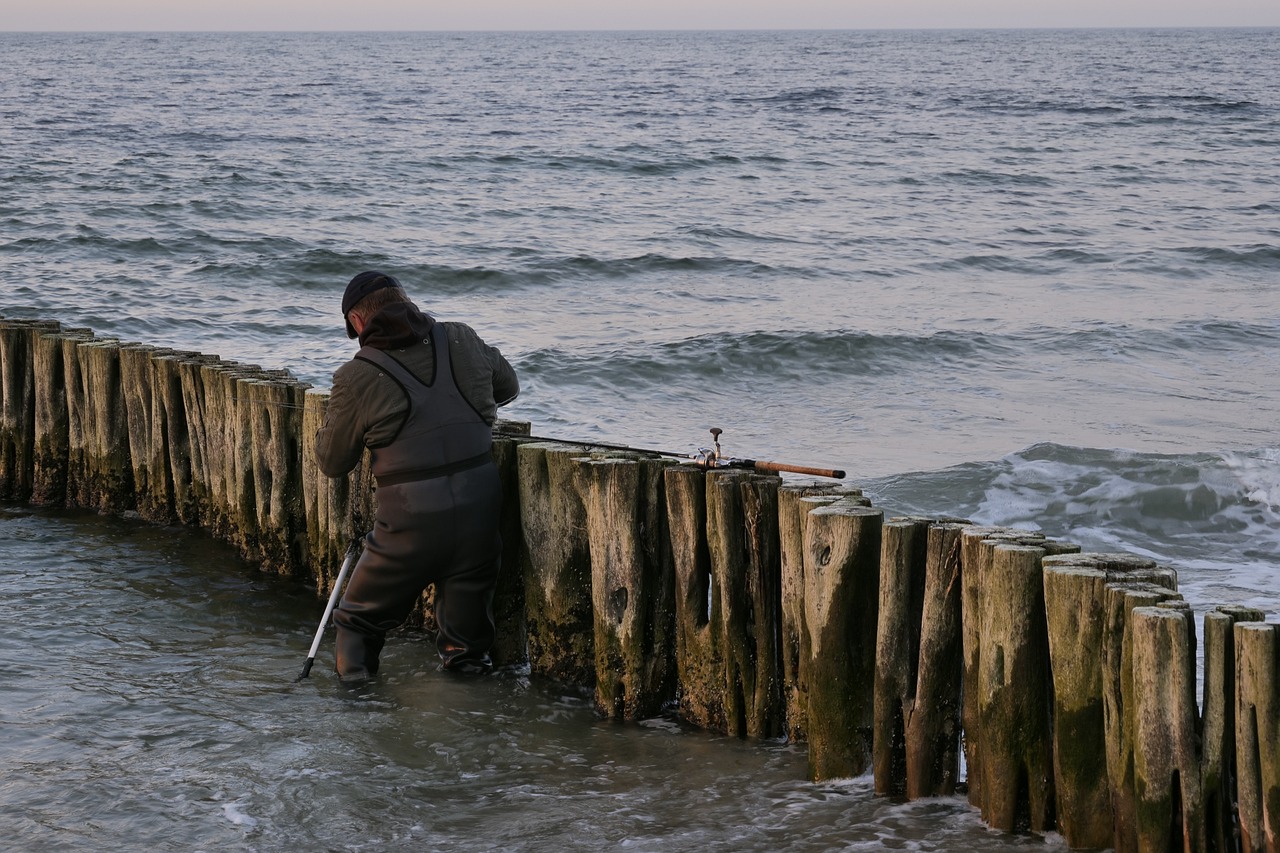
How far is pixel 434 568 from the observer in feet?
20.3

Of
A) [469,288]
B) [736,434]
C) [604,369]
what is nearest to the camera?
[736,434]

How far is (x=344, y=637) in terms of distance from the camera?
6.41 meters

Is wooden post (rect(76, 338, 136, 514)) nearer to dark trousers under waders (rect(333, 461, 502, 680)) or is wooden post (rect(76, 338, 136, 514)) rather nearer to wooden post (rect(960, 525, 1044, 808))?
dark trousers under waders (rect(333, 461, 502, 680))

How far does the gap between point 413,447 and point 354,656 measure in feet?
3.84

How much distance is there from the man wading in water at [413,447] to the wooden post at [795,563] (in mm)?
1557

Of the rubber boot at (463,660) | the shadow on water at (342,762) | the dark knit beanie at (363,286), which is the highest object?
the dark knit beanie at (363,286)

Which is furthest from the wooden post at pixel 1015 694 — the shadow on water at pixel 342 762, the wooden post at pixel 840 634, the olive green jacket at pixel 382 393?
the olive green jacket at pixel 382 393

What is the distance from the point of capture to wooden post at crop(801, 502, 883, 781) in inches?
201

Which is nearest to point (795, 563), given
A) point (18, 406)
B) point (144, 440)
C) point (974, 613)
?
point (974, 613)

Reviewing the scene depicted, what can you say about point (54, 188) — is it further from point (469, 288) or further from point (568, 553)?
point (568, 553)

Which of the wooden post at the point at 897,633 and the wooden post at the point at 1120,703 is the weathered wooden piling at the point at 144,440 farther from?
the wooden post at the point at 1120,703

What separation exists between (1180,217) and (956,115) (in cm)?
3041

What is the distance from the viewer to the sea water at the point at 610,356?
17.5ft

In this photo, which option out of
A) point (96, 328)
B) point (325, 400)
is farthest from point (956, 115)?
point (325, 400)
